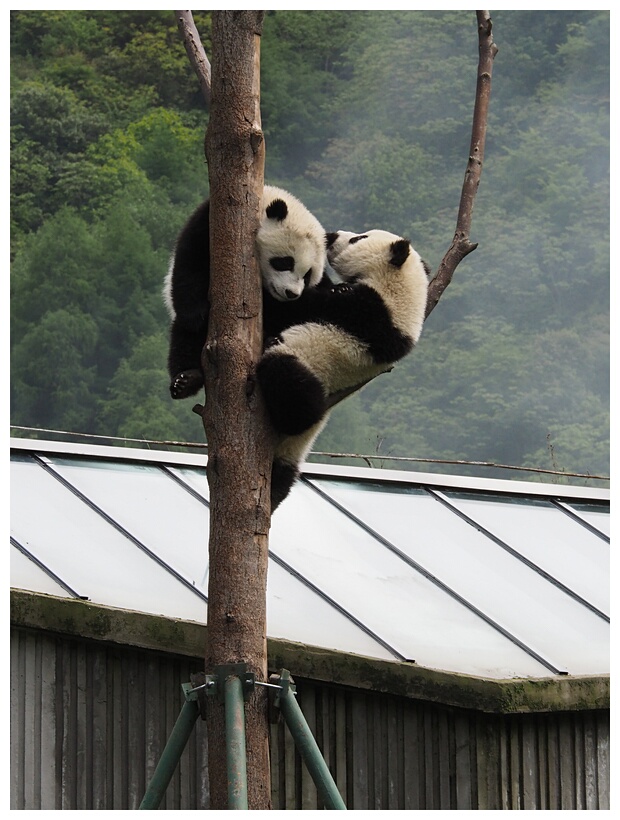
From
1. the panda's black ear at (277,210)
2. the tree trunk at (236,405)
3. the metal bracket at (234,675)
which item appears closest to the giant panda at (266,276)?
the panda's black ear at (277,210)

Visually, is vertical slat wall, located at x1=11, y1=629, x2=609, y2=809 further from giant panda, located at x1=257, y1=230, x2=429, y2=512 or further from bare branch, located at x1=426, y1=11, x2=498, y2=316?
bare branch, located at x1=426, y1=11, x2=498, y2=316

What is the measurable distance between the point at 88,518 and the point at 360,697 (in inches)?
75.9

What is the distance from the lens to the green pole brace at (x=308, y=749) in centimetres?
296

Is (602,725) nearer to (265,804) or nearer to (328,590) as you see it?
(328,590)

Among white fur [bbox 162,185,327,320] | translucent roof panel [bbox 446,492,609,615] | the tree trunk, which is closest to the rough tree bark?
the tree trunk

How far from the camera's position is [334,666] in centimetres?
427

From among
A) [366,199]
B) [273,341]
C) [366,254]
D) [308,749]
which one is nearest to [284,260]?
[273,341]

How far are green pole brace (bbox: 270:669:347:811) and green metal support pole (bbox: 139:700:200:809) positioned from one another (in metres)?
0.28

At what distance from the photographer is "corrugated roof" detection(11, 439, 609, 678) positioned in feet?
14.8

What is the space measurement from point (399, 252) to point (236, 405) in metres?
1.14

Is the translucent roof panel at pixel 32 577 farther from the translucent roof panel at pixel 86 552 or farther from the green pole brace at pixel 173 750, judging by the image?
the green pole brace at pixel 173 750

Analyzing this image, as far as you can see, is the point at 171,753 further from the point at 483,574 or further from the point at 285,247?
the point at 483,574
